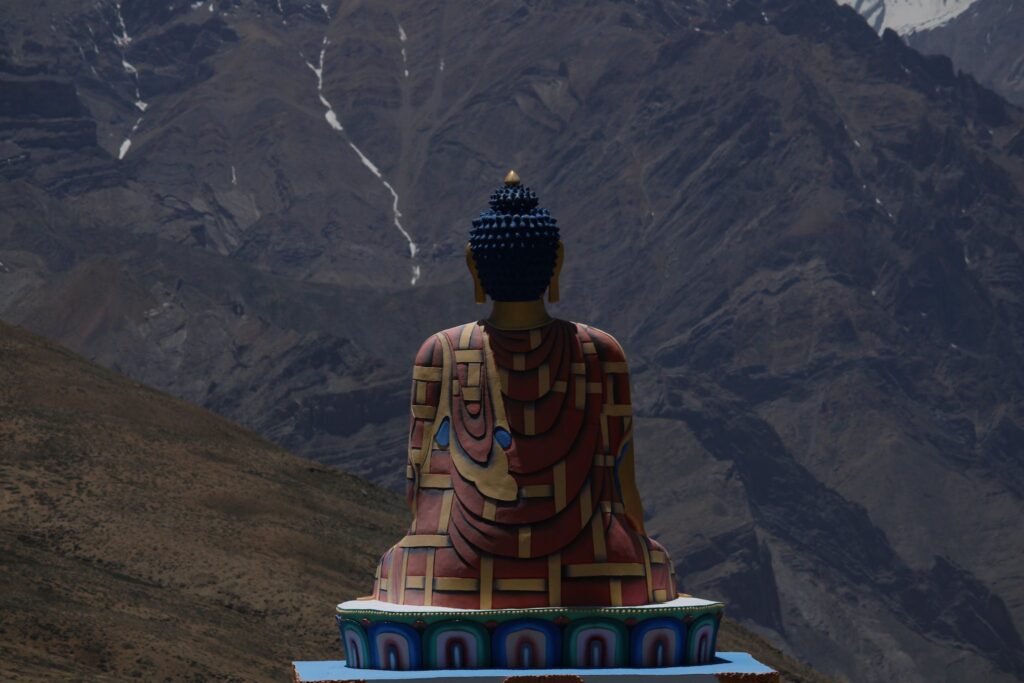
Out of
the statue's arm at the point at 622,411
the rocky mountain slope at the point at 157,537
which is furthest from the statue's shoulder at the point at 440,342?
the rocky mountain slope at the point at 157,537

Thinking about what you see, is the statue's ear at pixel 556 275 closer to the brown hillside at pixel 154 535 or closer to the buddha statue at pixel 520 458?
the buddha statue at pixel 520 458

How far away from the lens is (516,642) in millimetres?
29406

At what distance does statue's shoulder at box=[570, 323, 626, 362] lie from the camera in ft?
102

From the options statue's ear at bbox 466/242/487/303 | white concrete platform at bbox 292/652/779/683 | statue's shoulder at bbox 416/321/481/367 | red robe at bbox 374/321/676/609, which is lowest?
white concrete platform at bbox 292/652/779/683

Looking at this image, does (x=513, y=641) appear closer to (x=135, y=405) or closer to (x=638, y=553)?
(x=638, y=553)

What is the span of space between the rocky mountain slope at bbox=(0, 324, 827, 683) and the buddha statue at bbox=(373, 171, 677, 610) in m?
30.3

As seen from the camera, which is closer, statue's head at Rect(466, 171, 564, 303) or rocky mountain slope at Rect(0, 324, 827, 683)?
statue's head at Rect(466, 171, 564, 303)

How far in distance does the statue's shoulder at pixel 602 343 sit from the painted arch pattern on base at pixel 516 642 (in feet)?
10.7

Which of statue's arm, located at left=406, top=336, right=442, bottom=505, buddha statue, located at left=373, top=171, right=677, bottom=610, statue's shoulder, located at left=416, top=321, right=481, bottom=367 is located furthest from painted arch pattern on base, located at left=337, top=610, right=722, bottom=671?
statue's shoulder, located at left=416, top=321, right=481, bottom=367

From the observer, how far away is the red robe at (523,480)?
2995 centimetres

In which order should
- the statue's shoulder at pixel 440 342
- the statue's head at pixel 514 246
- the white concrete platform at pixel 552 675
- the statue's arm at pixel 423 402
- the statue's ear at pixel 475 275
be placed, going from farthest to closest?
the statue's ear at pixel 475 275
the statue's head at pixel 514 246
the statue's shoulder at pixel 440 342
the statue's arm at pixel 423 402
the white concrete platform at pixel 552 675

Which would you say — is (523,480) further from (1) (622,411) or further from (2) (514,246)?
(2) (514,246)

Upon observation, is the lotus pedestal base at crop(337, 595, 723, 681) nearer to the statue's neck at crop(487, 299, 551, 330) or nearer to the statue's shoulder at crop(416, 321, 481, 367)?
the statue's shoulder at crop(416, 321, 481, 367)

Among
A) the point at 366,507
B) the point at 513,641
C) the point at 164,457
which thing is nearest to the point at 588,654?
the point at 513,641
